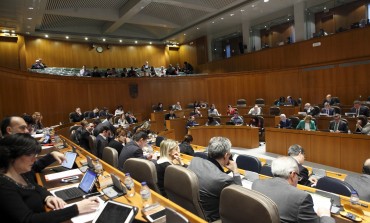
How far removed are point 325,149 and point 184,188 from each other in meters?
5.32

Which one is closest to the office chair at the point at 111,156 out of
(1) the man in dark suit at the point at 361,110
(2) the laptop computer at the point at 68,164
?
(2) the laptop computer at the point at 68,164

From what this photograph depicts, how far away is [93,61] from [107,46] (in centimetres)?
137

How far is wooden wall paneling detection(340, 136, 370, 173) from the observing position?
18.5 ft

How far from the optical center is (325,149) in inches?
254

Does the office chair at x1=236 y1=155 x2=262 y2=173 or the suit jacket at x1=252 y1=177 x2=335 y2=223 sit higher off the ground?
the suit jacket at x1=252 y1=177 x2=335 y2=223

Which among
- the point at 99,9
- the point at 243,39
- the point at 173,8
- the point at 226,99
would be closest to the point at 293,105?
the point at 226,99

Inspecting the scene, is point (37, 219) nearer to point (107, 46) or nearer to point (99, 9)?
point (99, 9)

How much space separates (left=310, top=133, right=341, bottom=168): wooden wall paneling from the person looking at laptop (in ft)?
19.5

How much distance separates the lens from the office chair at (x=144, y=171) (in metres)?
2.85

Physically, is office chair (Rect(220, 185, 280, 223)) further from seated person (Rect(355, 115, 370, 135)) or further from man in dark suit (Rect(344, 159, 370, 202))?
seated person (Rect(355, 115, 370, 135))

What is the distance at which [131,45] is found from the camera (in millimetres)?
18219

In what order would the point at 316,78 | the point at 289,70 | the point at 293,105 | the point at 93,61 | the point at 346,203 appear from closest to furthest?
the point at 346,203 < the point at 293,105 < the point at 316,78 < the point at 289,70 < the point at 93,61

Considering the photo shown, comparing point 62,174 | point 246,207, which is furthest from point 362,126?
point 62,174

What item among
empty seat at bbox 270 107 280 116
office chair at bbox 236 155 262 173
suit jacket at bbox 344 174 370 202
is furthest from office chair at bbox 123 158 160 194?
empty seat at bbox 270 107 280 116
